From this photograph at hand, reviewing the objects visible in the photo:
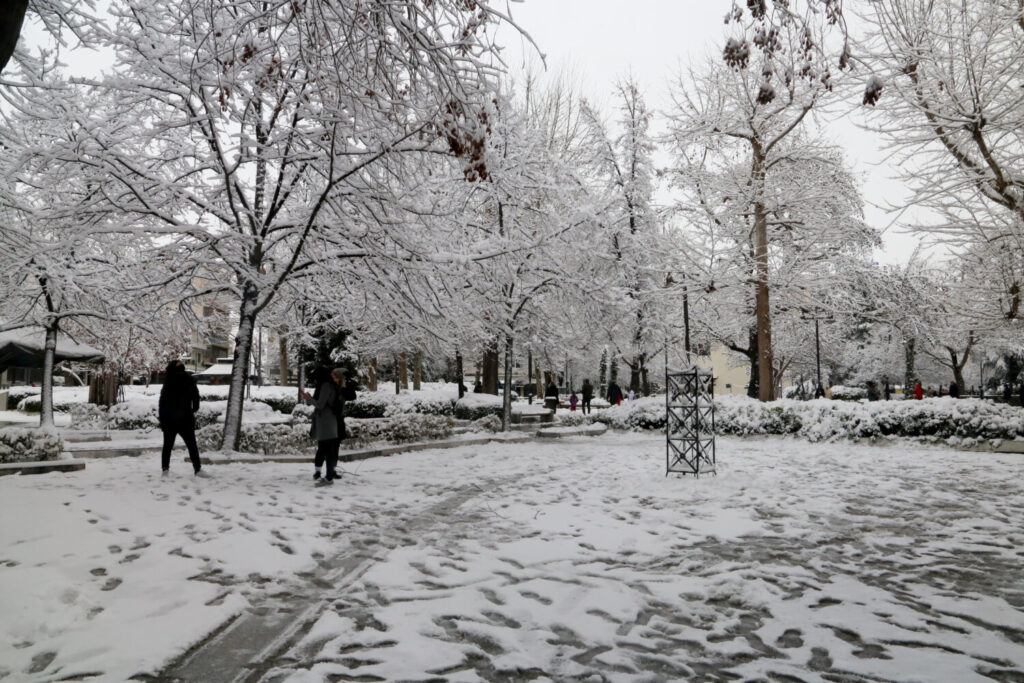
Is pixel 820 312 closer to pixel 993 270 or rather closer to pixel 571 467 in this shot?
pixel 993 270

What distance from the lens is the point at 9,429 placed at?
10117mm

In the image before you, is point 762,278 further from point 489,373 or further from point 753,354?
point 489,373

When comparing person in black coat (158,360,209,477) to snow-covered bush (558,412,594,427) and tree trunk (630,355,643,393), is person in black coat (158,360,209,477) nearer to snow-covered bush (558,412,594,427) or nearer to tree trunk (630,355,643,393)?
snow-covered bush (558,412,594,427)

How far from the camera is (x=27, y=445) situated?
33.0 feet

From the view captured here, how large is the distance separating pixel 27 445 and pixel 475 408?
15.0m

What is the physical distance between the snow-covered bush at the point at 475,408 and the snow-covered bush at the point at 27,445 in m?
14.6

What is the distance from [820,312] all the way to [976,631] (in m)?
27.6

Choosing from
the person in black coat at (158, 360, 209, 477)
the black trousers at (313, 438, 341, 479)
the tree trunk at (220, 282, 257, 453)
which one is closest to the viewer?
the person in black coat at (158, 360, 209, 477)

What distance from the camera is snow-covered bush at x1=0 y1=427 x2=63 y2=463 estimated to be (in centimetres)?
988

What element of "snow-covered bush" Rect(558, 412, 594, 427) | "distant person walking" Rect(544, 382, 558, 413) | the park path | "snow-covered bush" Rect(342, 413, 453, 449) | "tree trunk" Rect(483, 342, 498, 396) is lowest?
the park path

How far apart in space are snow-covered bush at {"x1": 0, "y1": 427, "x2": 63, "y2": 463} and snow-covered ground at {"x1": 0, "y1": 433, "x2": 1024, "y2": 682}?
1603 millimetres

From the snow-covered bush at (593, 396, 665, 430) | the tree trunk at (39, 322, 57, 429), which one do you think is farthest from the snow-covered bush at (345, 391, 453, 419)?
the tree trunk at (39, 322, 57, 429)

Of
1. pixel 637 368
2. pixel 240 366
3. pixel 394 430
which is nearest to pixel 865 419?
pixel 637 368

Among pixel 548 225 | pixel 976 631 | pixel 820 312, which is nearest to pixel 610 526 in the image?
pixel 976 631
